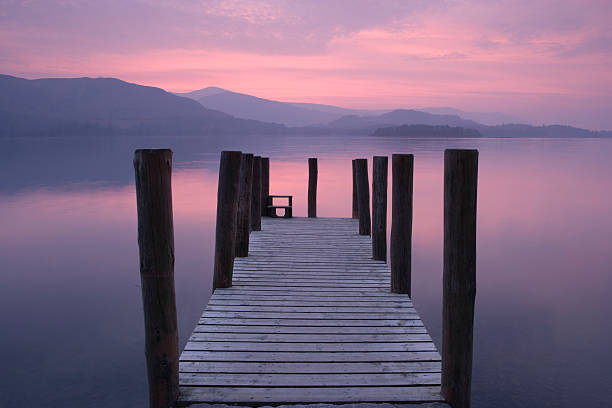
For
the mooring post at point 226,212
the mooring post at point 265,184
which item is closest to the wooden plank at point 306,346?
the mooring post at point 226,212

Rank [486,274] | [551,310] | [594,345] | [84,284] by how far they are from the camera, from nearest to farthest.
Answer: [594,345]
[551,310]
[84,284]
[486,274]

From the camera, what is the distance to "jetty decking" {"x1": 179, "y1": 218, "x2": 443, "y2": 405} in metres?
3.49

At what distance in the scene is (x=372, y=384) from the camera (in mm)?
3564

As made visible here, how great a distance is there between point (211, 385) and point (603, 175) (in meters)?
41.3

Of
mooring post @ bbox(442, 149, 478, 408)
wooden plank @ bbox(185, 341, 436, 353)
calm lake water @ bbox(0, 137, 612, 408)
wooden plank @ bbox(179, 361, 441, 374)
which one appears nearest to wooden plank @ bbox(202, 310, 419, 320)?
wooden plank @ bbox(185, 341, 436, 353)

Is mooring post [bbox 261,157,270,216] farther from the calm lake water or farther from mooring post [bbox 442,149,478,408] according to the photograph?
mooring post [bbox 442,149,478,408]

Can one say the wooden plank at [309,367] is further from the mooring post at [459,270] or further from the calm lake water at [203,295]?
the calm lake water at [203,295]

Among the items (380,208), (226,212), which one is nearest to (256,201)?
(380,208)

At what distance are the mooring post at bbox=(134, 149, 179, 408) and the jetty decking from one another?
Result: 236mm

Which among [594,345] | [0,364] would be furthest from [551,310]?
[0,364]

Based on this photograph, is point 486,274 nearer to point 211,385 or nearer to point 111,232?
point 211,385

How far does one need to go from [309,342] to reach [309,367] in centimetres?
48

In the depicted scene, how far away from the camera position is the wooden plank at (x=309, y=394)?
3.37m

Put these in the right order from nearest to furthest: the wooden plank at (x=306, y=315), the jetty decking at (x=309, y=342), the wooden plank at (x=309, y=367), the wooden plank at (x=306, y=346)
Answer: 1. the jetty decking at (x=309, y=342)
2. the wooden plank at (x=309, y=367)
3. the wooden plank at (x=306, y=346)
4. the wooden plank at (x=306, y=315)
